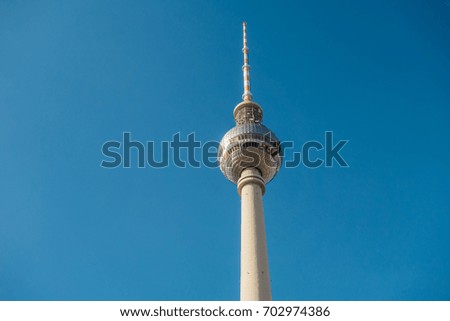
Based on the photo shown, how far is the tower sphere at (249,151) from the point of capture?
41375 mm

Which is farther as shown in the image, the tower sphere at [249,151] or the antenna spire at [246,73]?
the antenna spire at [246,73]

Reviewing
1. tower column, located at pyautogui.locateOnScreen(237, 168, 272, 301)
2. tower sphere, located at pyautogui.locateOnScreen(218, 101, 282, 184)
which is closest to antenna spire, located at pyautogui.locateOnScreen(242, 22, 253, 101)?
tower sphere, located at pyautogui.locateOnScreen(218, 101, 282, 184)

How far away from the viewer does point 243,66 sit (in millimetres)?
51156

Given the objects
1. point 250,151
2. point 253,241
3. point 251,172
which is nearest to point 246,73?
point 250,151

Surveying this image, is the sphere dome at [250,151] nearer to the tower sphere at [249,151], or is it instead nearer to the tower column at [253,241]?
the tower sphere at [249,151]

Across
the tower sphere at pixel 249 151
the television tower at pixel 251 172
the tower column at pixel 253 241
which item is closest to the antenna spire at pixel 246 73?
the television tower at pixel 251 172

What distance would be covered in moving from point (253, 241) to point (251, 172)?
722 centimetres

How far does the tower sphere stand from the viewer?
41.4 m

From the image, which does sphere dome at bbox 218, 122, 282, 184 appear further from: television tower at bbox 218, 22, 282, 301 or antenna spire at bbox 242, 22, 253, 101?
antenna spire at bbox 242, 22, 253, 101

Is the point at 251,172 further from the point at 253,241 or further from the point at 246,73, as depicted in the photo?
the point at 246,73

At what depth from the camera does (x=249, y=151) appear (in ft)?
136
